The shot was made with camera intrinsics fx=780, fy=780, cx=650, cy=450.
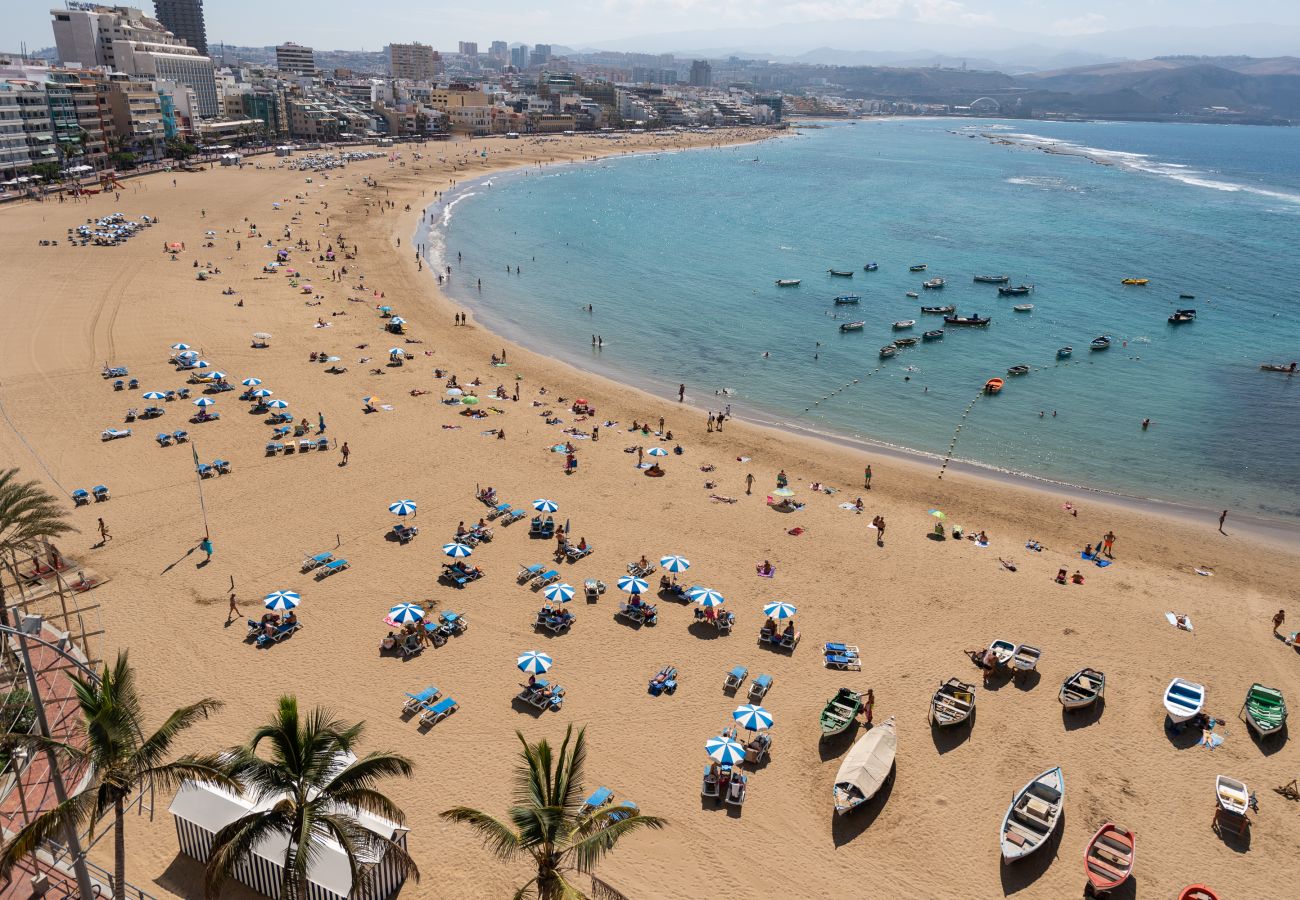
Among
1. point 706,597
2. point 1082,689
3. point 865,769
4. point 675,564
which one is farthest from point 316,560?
point 1082,689

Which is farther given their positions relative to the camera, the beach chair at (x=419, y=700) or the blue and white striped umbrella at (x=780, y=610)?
the blue and white striped umbrella at (x=780, y=610)

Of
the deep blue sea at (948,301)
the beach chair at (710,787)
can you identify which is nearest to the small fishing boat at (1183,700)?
the beach chair at (710,787)

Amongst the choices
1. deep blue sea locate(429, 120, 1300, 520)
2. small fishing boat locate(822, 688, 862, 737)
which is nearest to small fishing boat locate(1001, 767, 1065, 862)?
small fishing boat locate(822, 688, 862, 737)

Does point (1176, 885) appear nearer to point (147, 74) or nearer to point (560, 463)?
point (560, 463)

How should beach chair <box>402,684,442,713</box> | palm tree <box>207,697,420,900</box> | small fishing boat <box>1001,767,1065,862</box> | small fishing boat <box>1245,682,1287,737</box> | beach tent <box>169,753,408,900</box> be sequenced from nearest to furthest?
palm tree <box>207,697,420,900</box> < beach tent <box>169,753,408,900</box> < small fishing boat <box>1001,767,1065,862</box> < beach chair <box>402,684,442,713</box> < small fishing boat <box>1245,682,1287,737</box>

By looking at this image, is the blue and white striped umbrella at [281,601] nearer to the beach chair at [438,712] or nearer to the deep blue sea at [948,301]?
the beach chair at [438,712]

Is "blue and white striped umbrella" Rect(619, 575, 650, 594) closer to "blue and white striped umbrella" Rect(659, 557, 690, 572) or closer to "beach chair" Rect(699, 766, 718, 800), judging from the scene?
"blue and white striped umbrella" Rect(659, 557, 690, 572)
